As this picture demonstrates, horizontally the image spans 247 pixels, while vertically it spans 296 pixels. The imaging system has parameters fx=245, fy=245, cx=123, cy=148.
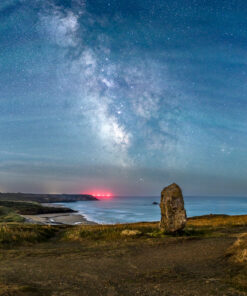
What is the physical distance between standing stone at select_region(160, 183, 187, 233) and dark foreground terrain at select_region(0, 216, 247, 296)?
5.93 ft


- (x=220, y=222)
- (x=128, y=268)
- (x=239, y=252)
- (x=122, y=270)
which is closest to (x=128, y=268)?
(x=128, y=268)

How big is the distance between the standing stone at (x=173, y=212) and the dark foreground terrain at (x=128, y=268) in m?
1.81

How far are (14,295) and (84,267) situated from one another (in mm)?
4839

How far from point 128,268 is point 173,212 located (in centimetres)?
1051

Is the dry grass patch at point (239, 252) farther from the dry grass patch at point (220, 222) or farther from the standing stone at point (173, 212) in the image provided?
the dry grass patch at point (220, 222)

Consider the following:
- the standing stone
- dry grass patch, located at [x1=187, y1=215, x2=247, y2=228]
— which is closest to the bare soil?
the standing stone

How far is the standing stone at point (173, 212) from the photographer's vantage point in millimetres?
21062

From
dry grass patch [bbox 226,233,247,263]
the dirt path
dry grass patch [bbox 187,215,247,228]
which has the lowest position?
dry grass patch [bbox 187,215,247,228]

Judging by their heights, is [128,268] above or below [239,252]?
below

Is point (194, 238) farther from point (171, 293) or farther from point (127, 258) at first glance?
point (171, 293)

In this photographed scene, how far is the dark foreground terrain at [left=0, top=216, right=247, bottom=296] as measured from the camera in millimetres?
8562

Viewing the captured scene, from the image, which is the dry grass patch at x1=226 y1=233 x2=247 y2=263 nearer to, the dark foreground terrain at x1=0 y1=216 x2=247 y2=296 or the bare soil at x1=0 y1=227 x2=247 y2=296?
the dark foreground terrain at x1=0 y1=216 x2=247 y2=296

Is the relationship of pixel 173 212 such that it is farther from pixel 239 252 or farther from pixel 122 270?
pixel 122 270

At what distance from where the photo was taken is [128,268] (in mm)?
11727
